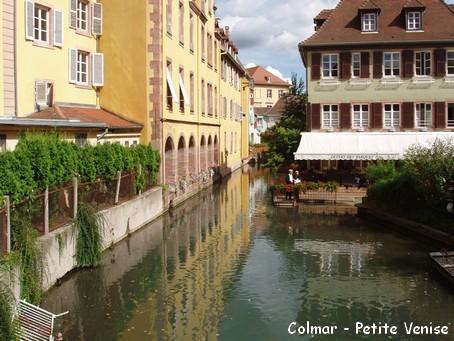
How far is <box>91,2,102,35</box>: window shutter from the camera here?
82.9ft

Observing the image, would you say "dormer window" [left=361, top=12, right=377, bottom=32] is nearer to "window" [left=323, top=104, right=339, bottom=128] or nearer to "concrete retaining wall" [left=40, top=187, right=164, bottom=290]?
"window" [left=323, top=104, right=339, bottom=128]

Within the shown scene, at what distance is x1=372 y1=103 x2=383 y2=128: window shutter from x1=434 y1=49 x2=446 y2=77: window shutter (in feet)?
11.9

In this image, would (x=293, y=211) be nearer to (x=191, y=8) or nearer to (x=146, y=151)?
(x=146, y=151)

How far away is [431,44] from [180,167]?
15.5 metres

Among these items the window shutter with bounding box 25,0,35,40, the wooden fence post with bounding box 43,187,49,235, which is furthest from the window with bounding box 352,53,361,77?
the wooden fence post with bounding box 43,187,49,235

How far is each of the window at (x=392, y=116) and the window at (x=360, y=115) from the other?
107 centimetres

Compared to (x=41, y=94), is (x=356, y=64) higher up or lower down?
higher up

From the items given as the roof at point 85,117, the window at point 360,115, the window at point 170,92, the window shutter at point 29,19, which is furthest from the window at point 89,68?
the window at point 360,115

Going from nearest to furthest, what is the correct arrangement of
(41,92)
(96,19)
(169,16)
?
(41,92)
(96,19)
(169,16)

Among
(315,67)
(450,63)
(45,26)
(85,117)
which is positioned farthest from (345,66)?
(45,26)

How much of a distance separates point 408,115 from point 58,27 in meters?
20.1

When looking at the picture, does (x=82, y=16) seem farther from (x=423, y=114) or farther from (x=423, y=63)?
(x=423, y=114)

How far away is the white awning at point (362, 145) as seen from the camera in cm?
3075

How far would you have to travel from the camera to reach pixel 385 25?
33750 mm
